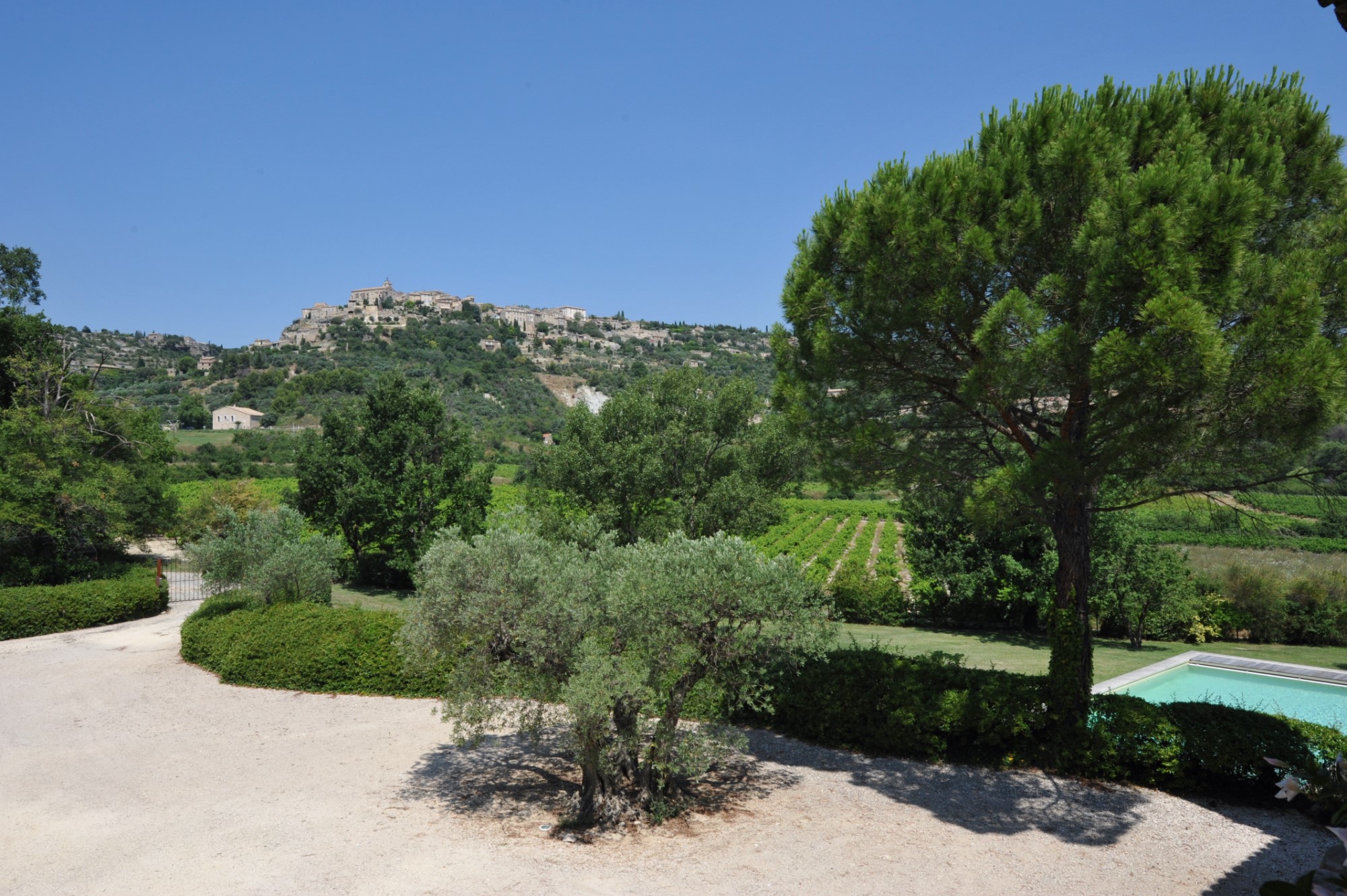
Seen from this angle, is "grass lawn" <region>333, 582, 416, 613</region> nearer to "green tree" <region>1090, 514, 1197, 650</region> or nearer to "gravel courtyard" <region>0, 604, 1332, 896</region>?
"gravel courtyard" <region>0, 604, 1332, 896</region>

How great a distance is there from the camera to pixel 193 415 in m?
83.2

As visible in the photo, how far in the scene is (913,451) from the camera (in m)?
10.1

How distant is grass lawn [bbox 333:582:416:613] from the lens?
71.9ft

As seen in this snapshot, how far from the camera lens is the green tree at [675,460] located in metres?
20.0

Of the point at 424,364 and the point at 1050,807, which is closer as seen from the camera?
the point at 1050,807

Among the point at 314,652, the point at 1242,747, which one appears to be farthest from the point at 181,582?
the point at 1242,747

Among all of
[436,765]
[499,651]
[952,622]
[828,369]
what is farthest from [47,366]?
[952,622]

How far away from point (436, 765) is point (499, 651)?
292 centimetres

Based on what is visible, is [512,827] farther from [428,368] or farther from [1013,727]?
[428,368]

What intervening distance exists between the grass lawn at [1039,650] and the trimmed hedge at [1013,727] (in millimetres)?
5641

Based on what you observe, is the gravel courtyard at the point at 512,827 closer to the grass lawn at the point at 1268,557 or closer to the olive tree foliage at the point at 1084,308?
the olive tree foliage at the point at 1084,308

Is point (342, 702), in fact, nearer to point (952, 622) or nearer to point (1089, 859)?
point (1089, 859)

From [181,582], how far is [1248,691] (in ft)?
93.8

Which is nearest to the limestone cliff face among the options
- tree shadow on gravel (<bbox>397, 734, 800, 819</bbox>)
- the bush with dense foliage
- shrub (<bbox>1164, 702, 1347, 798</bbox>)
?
the bush with dense foliage
